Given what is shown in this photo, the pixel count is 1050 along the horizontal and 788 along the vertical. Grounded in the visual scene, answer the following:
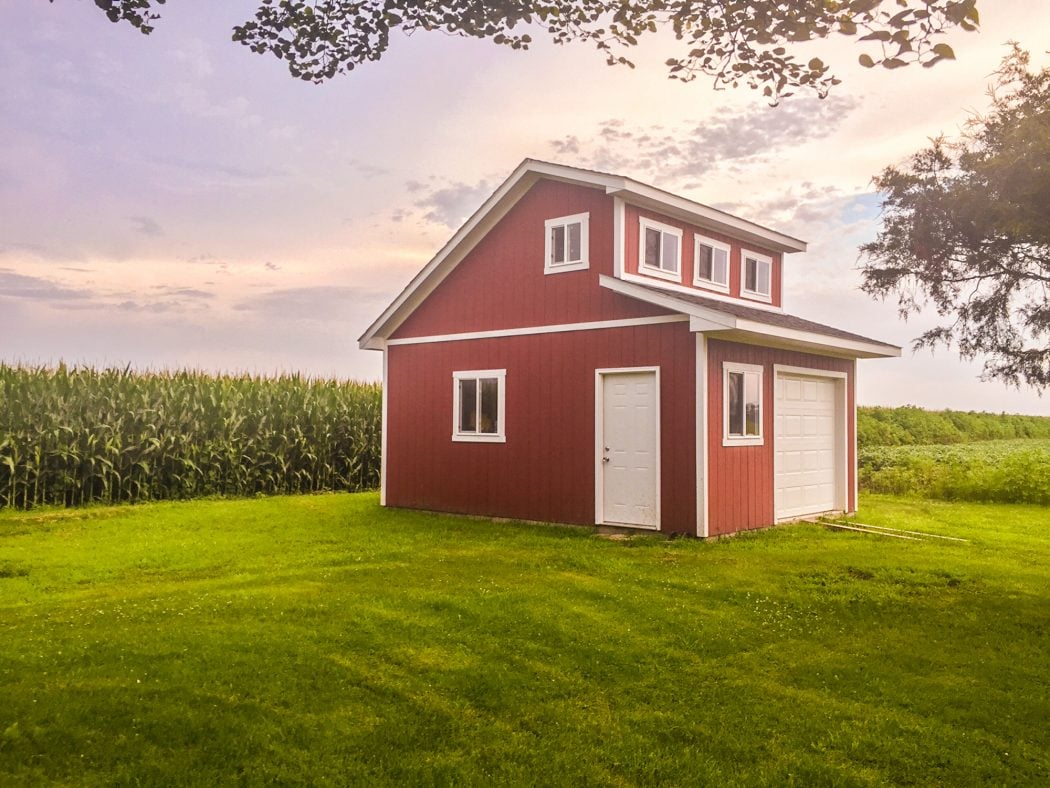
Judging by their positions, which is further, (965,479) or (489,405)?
(965,479)

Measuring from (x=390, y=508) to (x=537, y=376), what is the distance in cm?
475

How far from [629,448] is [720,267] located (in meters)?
5.08

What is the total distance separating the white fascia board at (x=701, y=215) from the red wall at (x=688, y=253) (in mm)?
119

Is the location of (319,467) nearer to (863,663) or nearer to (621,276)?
(621,276)

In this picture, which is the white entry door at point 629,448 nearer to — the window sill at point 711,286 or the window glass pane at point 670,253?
the window glass pane at point 670,253

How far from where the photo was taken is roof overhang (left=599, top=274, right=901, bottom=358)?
43.0 feet

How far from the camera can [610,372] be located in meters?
14.7

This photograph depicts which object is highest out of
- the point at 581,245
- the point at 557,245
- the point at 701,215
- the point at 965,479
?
the point at 701,215

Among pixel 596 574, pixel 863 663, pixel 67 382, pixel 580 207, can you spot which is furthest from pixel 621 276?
pixel 67 382

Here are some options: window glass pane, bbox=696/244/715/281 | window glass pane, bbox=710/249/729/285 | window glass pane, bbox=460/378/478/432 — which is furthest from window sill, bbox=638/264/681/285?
window glass pane, bbox=460/378/478/432

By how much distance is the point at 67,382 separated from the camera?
20219mm

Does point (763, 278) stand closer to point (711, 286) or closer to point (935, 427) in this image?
point (711, 286)

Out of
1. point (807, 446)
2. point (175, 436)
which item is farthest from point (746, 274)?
point (175, 436)

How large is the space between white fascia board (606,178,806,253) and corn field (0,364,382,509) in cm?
1122
